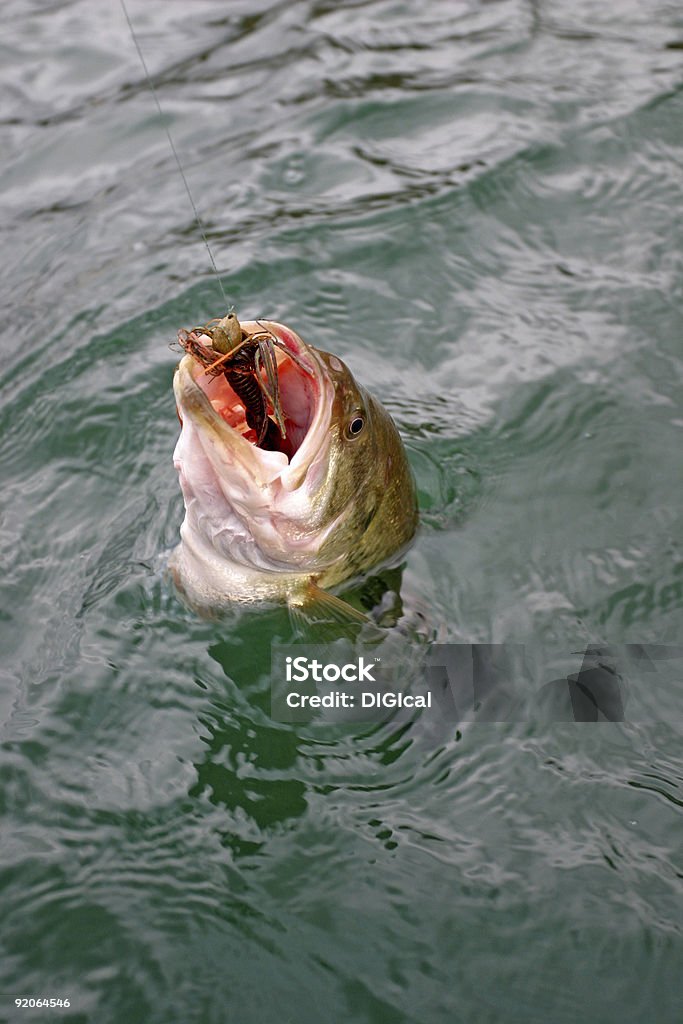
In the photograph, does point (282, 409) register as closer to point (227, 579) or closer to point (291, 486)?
point (291, 486)

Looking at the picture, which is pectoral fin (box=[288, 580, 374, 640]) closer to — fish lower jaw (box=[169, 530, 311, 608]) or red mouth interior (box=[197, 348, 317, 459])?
fish lower jaw (box=[169, 530, 311, 608])

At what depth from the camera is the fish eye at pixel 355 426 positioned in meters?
3.53

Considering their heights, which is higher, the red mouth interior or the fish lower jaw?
the red mouth interior

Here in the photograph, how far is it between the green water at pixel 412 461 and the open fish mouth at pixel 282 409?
0.86 m

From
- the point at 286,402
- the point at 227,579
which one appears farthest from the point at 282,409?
the point at 227,579

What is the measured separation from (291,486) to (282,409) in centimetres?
28

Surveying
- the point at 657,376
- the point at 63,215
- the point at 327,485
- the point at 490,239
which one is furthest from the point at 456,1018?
the point at 63,215

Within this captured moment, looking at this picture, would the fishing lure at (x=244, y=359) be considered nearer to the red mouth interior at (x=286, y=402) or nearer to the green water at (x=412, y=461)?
the red mouth interior at (x=286, y=402)

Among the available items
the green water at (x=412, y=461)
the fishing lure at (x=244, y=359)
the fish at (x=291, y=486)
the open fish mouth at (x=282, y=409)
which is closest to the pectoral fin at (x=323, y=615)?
the fish at (x=291, y=486)

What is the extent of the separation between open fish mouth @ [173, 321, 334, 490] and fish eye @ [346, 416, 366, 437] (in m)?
0.12

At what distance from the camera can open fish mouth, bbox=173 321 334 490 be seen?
329 centimetres

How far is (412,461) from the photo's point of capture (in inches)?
199

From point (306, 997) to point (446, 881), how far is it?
60cm

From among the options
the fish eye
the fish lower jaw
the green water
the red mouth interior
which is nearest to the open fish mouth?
A: the red mouth interior
